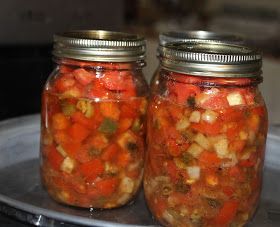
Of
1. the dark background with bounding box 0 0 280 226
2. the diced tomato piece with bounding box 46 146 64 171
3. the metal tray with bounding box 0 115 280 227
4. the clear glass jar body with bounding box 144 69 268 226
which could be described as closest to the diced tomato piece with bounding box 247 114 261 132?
the clear glass jar body with bounding box 144 69 268 226

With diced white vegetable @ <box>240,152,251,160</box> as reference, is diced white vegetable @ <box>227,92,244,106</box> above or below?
above

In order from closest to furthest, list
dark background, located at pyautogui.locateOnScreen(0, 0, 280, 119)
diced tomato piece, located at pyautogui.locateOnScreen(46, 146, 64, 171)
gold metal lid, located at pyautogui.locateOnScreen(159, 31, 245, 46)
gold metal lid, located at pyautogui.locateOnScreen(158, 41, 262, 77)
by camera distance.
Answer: gold metal lid, located at pyautogui.locateOnScreen(158, 41, 262, 77) < diced tomato piece, located at pyautogui.locateOnScreen(46, 146, 64, 171) < gold metal lid, located at pyautogui.locateOnScreen(159, 31, 245, 46) < dark background, located at pyautogui.locateOnScreen(0, 0, 280, 119)

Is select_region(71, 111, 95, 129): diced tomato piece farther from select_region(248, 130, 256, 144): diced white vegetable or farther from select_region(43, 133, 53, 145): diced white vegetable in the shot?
select_region(248, 130, 256, 144): diced white vegetable

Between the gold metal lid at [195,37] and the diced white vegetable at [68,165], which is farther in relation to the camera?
the gold metal lid at [195,37]

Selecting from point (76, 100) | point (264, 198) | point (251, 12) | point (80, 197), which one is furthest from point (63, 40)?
point (251, 12)

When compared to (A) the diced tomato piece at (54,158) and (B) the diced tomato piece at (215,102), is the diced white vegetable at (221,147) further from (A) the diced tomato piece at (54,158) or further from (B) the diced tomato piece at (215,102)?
(A) the diced tomato piece at (54,158)

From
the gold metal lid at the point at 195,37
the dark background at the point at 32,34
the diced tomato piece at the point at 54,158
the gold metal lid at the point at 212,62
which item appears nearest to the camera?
the gold metal lid at the point at 212,62

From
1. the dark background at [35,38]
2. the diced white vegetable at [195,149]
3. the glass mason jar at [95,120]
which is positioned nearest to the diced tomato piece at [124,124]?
the glass mason jar at [95,120]

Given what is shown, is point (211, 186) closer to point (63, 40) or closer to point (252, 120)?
point (252, 120)
